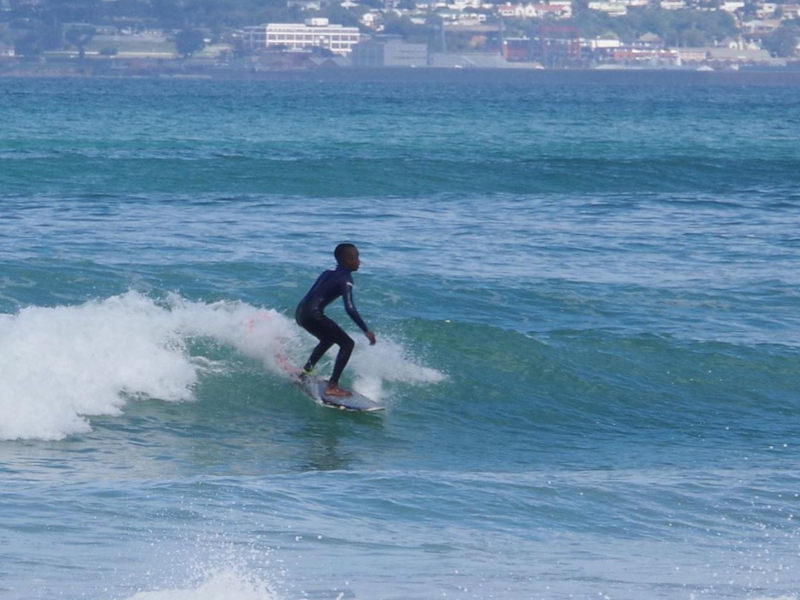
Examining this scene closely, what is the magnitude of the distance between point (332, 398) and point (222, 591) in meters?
5.41

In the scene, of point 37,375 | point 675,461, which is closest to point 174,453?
point 37,375

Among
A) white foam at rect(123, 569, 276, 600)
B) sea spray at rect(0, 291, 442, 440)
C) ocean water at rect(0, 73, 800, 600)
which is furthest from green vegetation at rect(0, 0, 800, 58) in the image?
white foam at rect(123, 569, 276, 600)

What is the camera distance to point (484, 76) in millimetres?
153000

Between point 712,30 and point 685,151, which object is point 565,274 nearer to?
point 685,151

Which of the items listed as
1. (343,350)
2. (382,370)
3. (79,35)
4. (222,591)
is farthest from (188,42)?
(222,591)

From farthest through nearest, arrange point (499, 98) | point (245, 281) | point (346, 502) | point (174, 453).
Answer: point (499, 98), point (245, 281), point (174, 453), point (346, 502)

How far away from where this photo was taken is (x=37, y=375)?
11.4 meters

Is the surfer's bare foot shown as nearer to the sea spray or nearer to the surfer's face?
the sea spray

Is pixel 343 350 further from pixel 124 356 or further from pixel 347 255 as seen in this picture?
pixel 124 356

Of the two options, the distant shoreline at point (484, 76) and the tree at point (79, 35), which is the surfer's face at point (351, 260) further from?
the tree at point (79, 35)

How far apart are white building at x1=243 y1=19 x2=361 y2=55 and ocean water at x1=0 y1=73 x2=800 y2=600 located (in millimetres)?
136929

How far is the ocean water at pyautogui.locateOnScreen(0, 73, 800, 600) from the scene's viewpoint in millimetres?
7621

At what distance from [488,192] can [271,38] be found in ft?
450

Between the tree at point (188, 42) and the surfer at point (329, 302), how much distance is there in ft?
478
